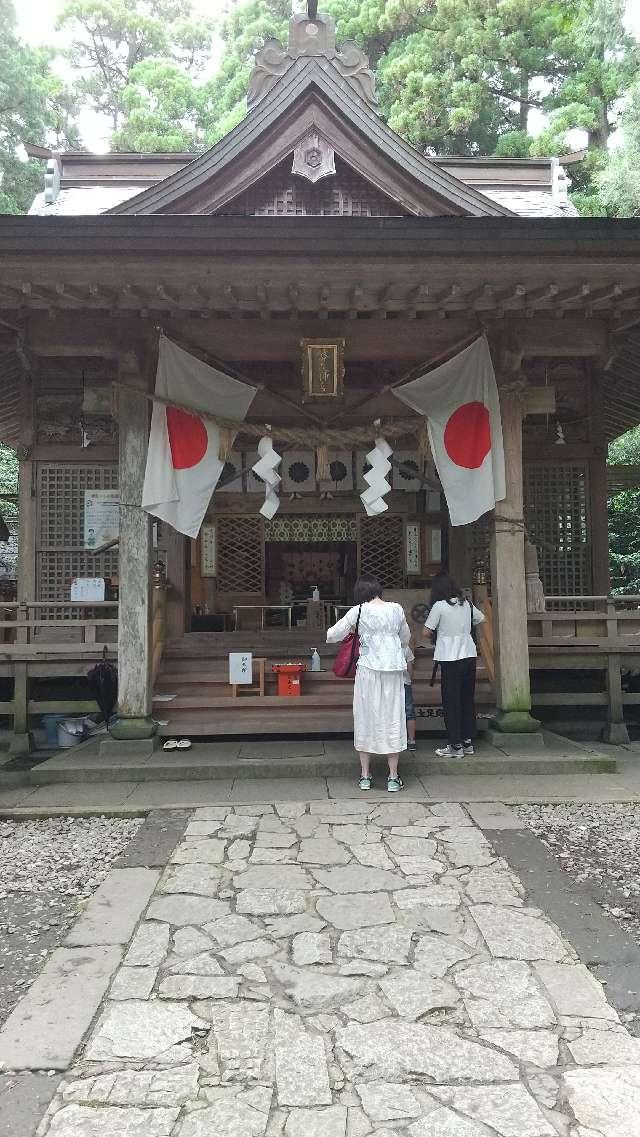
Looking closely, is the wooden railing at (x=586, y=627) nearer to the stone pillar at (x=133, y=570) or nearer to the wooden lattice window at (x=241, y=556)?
the stone pillar at (x=133, y=570)

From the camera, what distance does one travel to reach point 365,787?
19.3ft

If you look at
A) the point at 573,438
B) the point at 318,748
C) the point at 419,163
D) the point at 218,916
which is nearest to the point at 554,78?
the point at 419,163

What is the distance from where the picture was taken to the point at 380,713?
5734 mm

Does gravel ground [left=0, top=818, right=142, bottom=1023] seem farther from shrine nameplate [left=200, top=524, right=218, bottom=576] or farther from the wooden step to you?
shrine nameplate [left=200, top=524, right=218, bottom=576]

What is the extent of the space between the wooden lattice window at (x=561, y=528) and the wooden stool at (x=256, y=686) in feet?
15.4

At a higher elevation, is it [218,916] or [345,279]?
[345,279]

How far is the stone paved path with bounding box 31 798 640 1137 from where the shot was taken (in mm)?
2301

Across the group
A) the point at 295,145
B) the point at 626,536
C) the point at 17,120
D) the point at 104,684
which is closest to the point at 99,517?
the point at 104,684

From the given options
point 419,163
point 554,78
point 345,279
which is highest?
point 554,78

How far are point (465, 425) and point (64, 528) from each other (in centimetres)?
578

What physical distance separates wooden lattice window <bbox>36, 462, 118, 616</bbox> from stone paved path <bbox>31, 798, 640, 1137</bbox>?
600 centimetres

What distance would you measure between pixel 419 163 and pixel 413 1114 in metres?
10.8

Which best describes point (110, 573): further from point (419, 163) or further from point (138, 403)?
point (419, 163)

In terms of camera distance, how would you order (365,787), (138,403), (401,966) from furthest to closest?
(138,403) → (365,787) → (401,966)
